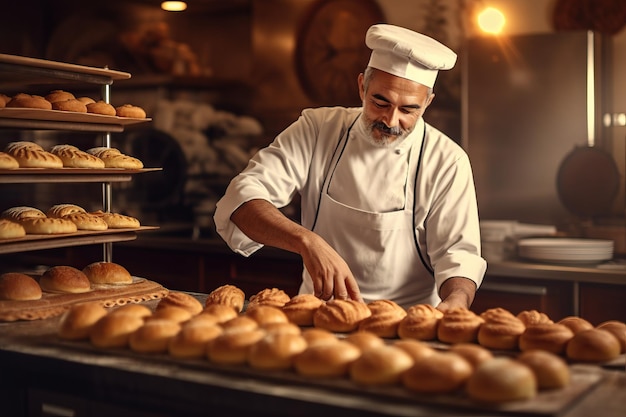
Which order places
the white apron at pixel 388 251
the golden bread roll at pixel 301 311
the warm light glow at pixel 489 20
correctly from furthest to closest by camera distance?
1. the warm light glow at pixel 489 20
2. the white apron at pixel 388 251
3. the golden bread roll at pixel 301 311

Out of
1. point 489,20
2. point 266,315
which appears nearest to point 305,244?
point 266,315

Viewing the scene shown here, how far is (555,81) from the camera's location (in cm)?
417

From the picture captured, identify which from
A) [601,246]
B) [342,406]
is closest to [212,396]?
[342,406]

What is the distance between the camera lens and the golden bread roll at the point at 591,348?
5.17 feet

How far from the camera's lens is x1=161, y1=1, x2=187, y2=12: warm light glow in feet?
19.0

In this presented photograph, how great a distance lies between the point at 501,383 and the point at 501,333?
0.42m

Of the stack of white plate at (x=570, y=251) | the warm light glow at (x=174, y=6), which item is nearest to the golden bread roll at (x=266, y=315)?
the stack of white plate at (x=570, y=251)

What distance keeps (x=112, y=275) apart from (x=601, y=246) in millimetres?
2315

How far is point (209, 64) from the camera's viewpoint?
5832mm

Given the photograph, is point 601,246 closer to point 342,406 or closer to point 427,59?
point 427,59

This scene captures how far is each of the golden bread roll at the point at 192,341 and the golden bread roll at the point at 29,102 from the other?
1053 mm

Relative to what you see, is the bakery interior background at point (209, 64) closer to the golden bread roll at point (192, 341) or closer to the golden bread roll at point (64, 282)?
the golden bread roll at point (64, 282)

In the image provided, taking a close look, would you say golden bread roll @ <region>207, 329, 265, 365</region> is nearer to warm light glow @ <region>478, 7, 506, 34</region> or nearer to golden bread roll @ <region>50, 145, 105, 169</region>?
golden bread roll @ <region>50, 145, 105, 169</region>

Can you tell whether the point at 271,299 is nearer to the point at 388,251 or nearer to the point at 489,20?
the point at 388,251
